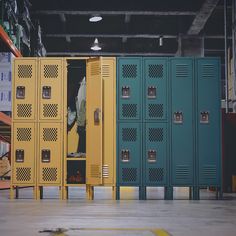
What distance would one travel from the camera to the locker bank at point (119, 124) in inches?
349

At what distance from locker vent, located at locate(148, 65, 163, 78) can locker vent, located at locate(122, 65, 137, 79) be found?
27 cm

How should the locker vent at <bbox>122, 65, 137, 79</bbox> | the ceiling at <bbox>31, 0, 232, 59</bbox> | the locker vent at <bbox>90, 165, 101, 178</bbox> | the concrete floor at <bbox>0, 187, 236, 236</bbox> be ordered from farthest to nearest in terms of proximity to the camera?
the ceiling at <bbox>31, 0, 232, 59</bbox> < the locker vent at <bbox>122, 65, 137, 79</bbox> < the locker vent at <bbox>90, 165, 101, 178</bbox> < the concrete floor at <bbox>0, 187, 236, 236</bbox>

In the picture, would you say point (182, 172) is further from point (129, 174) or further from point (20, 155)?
point (20, 155)

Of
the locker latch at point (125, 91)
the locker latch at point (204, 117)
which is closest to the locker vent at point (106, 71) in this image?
the locker latch at point (125, 91)

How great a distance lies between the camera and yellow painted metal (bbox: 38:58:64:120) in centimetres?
902

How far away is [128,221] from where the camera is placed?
5.12 metres

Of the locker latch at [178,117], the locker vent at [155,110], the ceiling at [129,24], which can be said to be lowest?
the locker latch at [178,117]

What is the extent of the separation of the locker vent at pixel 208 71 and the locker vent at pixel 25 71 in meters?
3.16

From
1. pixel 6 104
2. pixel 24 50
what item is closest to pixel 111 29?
pixel 24 50

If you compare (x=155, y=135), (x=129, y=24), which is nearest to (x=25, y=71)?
(x=155, y=135)

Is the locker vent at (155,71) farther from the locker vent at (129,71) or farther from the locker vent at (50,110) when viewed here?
the locker vent at (50,110)

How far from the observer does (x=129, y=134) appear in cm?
899

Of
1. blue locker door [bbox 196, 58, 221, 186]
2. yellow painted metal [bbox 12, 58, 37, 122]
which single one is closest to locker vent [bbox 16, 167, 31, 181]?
yellow painted metal [bbox 12, 58, 37, 122]

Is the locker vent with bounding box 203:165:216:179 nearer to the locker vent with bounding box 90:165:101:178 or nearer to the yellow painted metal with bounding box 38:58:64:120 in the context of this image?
the locker vent with bounding box 90:165:101:178
